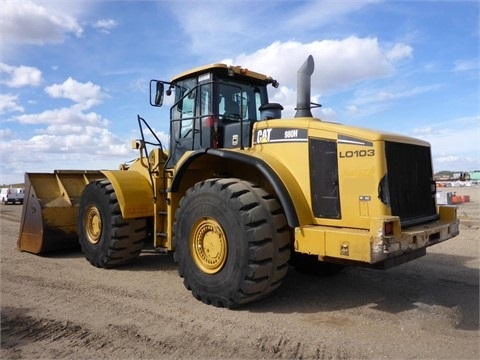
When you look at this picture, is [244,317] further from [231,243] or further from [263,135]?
[263,135]

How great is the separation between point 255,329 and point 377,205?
1.80m

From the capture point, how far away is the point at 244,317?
15.8ft

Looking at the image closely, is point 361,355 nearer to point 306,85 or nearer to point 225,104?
point 306,85

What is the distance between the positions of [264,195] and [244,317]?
1372mm

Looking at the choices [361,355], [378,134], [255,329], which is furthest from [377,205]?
[255,329]

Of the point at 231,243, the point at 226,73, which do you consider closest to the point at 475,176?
the point at 226,73

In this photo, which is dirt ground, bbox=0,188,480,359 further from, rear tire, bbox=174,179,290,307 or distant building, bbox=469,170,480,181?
distant building, bbox=469,170,480,181

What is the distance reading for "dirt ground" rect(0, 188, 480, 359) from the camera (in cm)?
399

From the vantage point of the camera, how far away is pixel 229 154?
529cm

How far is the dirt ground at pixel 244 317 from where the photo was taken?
3.99m

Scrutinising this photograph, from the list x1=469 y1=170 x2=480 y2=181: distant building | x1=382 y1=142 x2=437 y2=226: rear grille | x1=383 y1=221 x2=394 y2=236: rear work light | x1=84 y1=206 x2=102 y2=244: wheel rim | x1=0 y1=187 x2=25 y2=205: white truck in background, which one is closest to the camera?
x1=383 y1=221 x2=394 y2=236: rear work light

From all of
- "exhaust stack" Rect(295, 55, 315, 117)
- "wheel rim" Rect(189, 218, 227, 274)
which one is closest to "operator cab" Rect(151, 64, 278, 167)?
"exhaust stack" Rect(295, 55, 315, 117)

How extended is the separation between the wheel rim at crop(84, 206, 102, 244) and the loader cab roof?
2.68 meters

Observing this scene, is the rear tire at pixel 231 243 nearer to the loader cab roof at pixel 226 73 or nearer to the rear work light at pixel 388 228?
the rear work light at pixel 388 228
